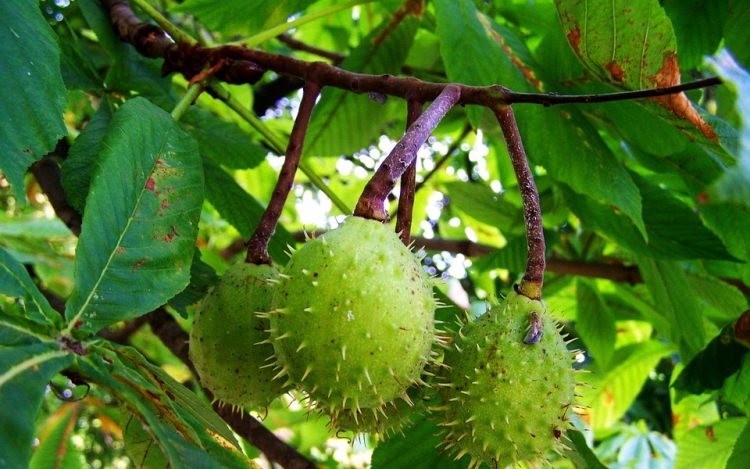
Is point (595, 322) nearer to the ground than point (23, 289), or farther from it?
nearer to the ground

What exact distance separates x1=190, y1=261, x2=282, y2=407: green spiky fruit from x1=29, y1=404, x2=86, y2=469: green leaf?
1.18 m

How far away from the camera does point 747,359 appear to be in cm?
143

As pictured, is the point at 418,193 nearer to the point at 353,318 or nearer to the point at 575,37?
the point at 575,37

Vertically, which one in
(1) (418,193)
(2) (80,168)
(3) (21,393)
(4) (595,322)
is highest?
(2) (80,168)

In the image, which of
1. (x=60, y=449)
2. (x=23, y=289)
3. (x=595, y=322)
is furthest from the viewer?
(x=595, y=322)

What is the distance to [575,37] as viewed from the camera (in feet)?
3.39

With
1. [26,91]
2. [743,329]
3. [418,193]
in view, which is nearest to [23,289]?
[26,91]

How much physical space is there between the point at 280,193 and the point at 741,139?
0.72 metres

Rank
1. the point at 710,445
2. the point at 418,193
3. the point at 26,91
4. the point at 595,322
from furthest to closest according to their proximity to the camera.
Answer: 1. the point at 418,193
2. the point at 595,322
3. the point at 710,445
4. the point at 26,91

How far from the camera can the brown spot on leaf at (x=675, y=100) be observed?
982 mm

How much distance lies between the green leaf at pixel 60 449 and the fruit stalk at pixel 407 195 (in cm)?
151

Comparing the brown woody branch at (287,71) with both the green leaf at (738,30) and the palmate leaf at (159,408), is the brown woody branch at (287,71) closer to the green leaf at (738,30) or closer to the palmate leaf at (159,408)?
the palmate leaf at (159,408)

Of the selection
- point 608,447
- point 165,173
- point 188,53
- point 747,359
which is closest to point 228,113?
point 188,53

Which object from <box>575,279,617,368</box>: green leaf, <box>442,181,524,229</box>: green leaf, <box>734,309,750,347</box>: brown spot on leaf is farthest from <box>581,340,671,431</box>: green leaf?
<box>734,309,750,347</box>: brown spot on leaf
